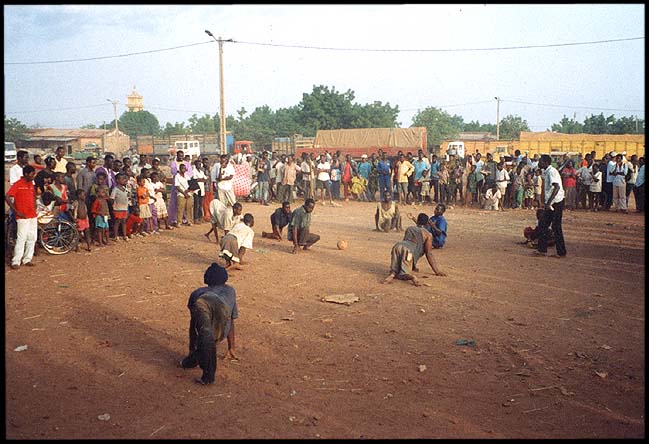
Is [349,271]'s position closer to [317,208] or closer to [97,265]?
[97,265]

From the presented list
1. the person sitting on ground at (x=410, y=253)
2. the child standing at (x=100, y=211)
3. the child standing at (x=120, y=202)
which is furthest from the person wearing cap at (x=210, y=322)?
the child standing at (x=120, y=202)

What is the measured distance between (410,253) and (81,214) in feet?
21.0

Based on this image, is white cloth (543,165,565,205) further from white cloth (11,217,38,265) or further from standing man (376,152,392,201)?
white cloth (11,217,38,265)

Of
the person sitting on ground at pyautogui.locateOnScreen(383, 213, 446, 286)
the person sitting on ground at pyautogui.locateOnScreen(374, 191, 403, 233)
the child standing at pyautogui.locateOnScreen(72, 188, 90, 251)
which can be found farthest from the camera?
the person sitting on ground at pyautogui.locateOnScreen(374, 191, 403, 233)

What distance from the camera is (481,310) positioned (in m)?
7.33

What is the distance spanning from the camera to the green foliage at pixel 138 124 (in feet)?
268

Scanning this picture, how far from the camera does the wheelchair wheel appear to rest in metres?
10.6

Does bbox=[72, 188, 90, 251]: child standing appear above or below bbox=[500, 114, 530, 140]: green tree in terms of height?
below

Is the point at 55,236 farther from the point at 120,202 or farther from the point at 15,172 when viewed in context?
the point at 120,202

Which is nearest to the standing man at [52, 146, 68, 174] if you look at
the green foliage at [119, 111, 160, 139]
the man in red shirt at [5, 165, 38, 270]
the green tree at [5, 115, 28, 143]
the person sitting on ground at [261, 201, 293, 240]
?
the man in red shirt at [5, 165, 38, 270]

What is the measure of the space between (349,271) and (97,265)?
14.5 feet

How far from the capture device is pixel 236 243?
9.47 meters

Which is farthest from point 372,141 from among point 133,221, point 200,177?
point 133,221

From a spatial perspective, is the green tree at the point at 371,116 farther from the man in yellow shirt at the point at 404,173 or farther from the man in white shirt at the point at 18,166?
the man in white shirt at the point at 18,166
